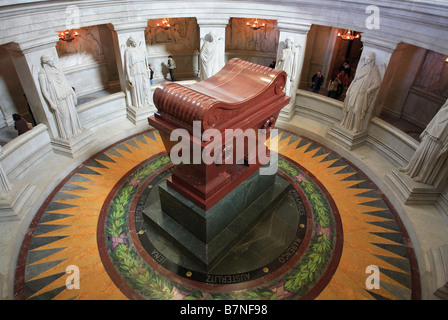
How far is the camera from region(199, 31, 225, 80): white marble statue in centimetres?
779

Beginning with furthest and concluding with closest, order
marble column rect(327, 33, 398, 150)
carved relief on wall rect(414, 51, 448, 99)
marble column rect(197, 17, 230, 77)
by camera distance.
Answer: marble column rect(197, 17, 230, 77) → carved relief on wall rect(414, 51, 448, 99) → marble column rect(327, 33, 398, 150)

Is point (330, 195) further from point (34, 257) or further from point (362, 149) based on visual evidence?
point (34, 257)

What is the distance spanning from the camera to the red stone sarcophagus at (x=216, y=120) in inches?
148

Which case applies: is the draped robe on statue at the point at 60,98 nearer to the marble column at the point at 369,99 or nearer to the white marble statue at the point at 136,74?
the white marble statue at the point at 136,74

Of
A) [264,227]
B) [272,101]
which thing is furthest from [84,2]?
[264,227]

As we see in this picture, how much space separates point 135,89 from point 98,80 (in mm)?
2902

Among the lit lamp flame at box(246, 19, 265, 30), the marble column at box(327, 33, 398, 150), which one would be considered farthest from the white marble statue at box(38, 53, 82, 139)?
the marble column at box(327, 33, 398, 150)

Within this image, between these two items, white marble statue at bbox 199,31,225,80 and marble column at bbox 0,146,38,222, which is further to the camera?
white marble statue at bbox 199,31,225,80

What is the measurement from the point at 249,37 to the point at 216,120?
27.4 ft

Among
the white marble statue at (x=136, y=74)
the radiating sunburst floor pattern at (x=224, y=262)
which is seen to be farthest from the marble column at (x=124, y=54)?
the radiating sunburst floor pattern at (x=224, y=262)

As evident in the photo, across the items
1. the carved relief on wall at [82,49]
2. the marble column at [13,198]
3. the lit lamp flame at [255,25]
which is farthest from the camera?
the lit lamp flame at [255,25]

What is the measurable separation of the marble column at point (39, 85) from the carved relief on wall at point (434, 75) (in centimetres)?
920

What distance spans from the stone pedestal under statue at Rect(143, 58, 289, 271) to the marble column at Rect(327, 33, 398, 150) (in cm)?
276

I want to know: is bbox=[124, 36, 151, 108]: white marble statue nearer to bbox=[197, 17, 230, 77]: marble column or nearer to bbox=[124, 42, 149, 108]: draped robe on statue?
bbox=[124, 42, 149, 108]: draped robe on statue
